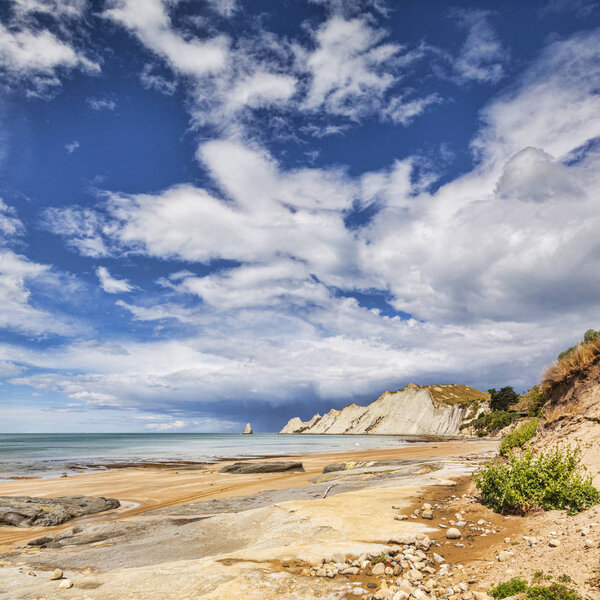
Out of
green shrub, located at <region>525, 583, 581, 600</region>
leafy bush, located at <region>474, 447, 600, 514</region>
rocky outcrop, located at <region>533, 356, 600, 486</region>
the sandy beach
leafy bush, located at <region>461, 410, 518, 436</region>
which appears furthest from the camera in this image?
leafy bush, located at <region>461, 410, 518, 436</region>

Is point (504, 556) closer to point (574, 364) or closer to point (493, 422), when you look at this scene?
point (574, 364)

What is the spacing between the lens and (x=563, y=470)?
9.37 meters

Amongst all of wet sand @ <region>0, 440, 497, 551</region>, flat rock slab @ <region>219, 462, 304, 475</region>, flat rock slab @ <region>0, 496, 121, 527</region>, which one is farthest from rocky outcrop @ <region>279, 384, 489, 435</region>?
flat rock slab @ <region>0, 496, 121, 527</region>

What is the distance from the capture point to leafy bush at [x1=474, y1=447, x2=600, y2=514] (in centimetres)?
870

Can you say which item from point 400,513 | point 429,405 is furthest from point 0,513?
point 429,405

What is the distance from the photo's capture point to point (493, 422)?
9081 cm

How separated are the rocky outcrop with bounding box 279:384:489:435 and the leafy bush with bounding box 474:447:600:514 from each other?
393 ft

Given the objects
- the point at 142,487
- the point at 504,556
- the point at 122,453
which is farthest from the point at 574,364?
the point at 122,453

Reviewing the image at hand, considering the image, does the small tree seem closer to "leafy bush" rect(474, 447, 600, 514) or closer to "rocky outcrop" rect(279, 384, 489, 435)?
"rocky outcrop" rect(279, 384, 489, 435)

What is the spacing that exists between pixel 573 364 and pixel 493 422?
277ft

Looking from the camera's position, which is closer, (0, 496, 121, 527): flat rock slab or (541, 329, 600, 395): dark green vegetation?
(541, 329, 600, 395): dark green vegetation

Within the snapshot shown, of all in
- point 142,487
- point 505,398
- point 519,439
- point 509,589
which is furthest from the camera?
point 505,398

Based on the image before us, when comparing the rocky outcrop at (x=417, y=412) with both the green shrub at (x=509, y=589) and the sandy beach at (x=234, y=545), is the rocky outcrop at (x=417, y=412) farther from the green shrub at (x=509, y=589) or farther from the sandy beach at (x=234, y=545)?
the green shrub at (x=509, y=589)

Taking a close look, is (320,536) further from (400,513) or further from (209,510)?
(209,510)
